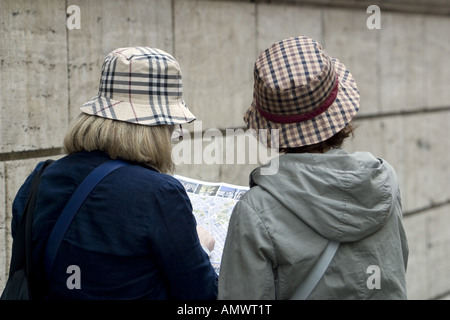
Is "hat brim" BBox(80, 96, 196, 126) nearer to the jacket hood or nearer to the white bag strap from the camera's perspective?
the jacket hood

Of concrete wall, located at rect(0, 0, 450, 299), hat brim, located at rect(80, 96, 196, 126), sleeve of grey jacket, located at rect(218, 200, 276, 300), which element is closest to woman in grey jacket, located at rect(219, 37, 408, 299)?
sleeve of grey jacket, located at rect(218, 200, 276, 300)

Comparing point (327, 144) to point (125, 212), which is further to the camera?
point (327, 144)

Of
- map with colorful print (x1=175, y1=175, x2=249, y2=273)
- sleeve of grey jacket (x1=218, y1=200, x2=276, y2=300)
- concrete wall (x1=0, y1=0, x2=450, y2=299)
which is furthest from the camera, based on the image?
concrete wall (x1=0, y1=0, x2=450, y2=299)

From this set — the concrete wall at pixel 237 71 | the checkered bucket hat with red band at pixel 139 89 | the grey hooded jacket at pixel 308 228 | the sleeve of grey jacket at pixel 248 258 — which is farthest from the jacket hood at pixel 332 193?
the concrete wall at pixel 237 71

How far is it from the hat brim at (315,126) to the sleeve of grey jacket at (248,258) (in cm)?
27

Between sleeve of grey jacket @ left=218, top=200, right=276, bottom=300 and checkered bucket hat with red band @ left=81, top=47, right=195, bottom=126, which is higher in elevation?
checkered bucket hat with red band @ left=81, top=47, right=195, bottom=126

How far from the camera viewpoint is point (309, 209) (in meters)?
2.13

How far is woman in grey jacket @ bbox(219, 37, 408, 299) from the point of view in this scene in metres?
2.10

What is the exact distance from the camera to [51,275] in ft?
7.14

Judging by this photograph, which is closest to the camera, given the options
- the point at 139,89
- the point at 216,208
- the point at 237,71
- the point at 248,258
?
the point at 248,258

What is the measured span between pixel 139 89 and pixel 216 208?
55cm

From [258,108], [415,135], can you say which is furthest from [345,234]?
[415,135]

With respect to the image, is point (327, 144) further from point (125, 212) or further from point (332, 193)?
point (125, 212)

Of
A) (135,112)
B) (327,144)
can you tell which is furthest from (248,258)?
(135,112)
